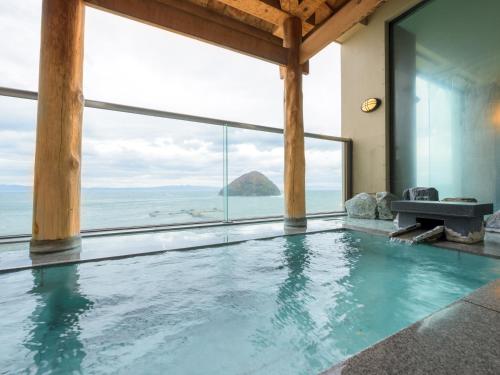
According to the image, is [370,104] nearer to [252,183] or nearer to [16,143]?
[16,143]

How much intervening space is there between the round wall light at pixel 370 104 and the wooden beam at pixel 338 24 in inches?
108

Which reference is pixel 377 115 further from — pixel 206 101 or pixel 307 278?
pixel 206 101

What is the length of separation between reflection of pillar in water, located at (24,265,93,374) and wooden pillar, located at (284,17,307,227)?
305 cm

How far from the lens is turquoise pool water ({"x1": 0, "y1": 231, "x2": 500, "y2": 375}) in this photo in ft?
3.19

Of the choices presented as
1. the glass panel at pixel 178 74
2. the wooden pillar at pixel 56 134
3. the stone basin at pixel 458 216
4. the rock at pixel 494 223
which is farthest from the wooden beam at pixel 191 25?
the rock at pixel 494 223

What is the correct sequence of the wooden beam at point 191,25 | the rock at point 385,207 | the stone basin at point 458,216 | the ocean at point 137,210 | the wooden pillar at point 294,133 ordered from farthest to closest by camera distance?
the rock at point 385,207
the ocean at point 137,210
the wooden pillar at point 294,133
the wooden beam at point 191,25
the stone basin at point 458,216

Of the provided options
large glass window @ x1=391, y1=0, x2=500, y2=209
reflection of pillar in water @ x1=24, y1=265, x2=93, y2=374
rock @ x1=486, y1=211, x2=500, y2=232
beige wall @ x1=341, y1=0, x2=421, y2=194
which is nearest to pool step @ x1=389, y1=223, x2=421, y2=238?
rock @ x1=486, y1=211, x2=500, y2=232

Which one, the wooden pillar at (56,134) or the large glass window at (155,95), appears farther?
the large glass window at (155,95)

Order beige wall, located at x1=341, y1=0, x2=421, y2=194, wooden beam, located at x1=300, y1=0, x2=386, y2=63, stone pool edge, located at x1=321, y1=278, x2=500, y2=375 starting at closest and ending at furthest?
stone pool edge, located at x1=321, y1=278, x2=500, y2=375
wooden beam, located at x1=300, y1=0, x2=386, y2=63
beige wall, located at x1=341, y1=0, x2=421, y2=194

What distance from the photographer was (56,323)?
1.24 meters

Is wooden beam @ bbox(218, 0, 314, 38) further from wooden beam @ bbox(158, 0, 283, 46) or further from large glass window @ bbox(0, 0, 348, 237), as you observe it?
large glass window @ bbox(0, 0, 348, 237)

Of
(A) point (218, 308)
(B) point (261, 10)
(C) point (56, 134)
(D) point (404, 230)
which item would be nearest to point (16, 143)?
(C) point (56, 134)

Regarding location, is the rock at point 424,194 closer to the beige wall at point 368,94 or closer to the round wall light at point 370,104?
the beige wall at point 368,94

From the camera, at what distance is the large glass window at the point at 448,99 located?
4297mm
